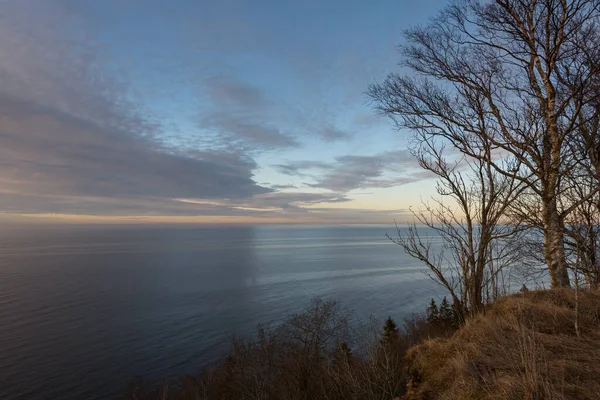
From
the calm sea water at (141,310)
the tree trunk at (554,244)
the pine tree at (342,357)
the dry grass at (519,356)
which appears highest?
the tree trunk at (554,244)

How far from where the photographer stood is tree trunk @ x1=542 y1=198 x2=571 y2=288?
8.39m

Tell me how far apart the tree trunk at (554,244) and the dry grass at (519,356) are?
0.93 meters

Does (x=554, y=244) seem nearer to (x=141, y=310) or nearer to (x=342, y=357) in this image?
(x=342, y=357)

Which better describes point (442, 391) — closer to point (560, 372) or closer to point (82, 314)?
point (560, 372)

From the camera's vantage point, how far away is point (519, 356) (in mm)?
4422

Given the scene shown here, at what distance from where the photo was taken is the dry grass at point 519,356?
12.0 ft

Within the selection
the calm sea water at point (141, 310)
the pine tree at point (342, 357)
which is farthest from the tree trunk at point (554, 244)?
the calm sea water at point (141, 310)

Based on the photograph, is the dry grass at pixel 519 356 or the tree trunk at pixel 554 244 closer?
the dry grass at pixel 519 356

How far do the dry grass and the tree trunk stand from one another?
930 millimetres

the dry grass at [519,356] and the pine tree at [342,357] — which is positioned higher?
the dry grass at [519,356]

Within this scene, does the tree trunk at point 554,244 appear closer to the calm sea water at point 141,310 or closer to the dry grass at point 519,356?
the dry grass at point 519,356

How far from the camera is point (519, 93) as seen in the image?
8.58 meters

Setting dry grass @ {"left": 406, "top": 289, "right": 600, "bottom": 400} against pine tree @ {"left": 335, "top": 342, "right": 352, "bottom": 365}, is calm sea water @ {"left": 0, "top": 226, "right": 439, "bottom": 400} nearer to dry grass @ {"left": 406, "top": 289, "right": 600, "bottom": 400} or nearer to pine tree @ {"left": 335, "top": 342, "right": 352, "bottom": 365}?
pine tree @ {"left": 335, "top": 342, "right": 352, "bottom": 365}

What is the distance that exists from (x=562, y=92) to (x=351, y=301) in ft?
159
